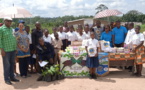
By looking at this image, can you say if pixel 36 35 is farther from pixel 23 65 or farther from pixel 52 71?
pixel 52 71

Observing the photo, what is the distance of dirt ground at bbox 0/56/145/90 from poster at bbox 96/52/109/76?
0.73ft

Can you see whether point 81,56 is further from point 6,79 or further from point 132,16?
point 132,16

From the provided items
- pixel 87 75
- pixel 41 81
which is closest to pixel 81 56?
pixel 87 75

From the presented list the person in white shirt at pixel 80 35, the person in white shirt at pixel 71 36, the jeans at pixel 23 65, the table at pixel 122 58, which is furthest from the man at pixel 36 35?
the table at pixel 122 58

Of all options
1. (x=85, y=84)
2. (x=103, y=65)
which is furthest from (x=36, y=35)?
(x=103, y=65)

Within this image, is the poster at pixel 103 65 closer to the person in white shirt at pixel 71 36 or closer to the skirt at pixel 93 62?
the skirt at pixel 93 62

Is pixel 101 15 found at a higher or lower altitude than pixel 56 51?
higher

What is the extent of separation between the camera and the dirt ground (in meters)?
5.50

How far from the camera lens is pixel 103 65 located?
6.61 meters

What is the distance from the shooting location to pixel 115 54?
6.61 meters

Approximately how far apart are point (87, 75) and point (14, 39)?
280 centimetres

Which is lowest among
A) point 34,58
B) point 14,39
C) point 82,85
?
point 82,85

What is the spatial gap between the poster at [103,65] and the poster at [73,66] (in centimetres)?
45

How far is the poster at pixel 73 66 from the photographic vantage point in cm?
655
